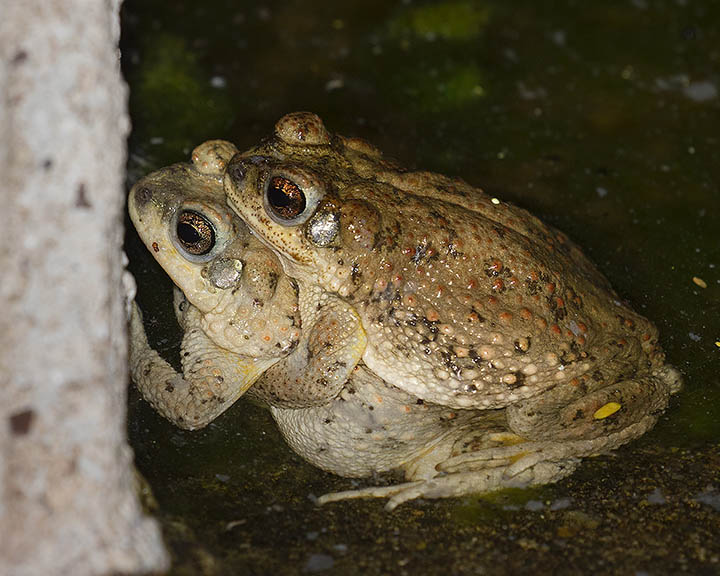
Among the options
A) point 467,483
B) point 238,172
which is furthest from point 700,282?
point 238,172

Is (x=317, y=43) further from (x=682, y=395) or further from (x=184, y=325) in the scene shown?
(x=682, y=395)

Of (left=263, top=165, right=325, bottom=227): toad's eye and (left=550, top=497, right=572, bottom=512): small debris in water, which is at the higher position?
(left=263, top=165, right=325, bottom=227): toad's eye

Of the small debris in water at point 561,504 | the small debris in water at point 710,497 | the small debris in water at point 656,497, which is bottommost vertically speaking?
the small debris in water at point 561,504

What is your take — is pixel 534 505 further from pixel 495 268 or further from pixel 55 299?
pixel 55 299

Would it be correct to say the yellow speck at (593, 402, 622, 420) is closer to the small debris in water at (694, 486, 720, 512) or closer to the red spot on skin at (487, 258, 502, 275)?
the small debris in water at (694, 486, 720, 512)

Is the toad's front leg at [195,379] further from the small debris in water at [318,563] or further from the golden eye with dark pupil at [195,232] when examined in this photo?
the small debris in water at [318,563]

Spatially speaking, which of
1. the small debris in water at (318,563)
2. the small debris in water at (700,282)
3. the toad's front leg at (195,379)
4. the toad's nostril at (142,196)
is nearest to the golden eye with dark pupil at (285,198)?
the toad's nostril at (142,196)

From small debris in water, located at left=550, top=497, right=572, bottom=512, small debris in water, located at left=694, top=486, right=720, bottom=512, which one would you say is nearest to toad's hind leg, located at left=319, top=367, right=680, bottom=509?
small debris in water, located at left=550, top=497, right=572, bottom=512

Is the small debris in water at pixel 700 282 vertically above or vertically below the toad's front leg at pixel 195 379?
above
